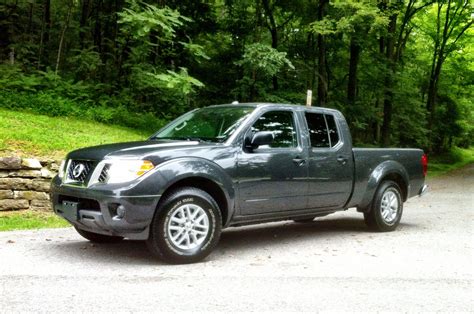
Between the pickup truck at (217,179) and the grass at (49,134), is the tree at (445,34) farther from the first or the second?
the pickup truck at (217,179)

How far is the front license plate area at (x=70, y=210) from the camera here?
582 cm

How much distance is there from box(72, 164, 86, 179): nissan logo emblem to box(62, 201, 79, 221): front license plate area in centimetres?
33

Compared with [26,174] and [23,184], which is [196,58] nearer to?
[26,174]

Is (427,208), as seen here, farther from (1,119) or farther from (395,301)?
(1,119)

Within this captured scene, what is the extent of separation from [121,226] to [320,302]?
2.26m

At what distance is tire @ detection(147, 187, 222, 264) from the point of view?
5.70 meters

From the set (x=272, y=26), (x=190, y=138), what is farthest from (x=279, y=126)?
(x=272, y=26)

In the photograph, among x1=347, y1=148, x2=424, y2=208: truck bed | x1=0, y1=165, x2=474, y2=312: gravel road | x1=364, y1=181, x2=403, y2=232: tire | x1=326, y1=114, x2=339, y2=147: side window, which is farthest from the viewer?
x1=364, y1=181, x2=403, y2=232: tire

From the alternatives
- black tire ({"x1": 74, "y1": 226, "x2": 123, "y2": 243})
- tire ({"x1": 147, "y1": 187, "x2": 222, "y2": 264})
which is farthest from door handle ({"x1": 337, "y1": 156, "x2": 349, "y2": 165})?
black tire ({"x1": 74, "y1": 226, "x2": 123, "y2": 243})

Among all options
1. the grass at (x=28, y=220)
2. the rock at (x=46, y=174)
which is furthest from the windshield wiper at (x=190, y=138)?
the rock at (x=46, y=174)

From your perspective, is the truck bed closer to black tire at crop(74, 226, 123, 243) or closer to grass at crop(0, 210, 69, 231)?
black tire at crop(74, 226, 123, 243)

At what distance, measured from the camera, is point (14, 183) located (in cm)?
897

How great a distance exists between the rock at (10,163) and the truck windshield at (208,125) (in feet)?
10.6

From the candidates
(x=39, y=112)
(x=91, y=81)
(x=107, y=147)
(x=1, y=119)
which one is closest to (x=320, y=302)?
(x=107, y=147)
